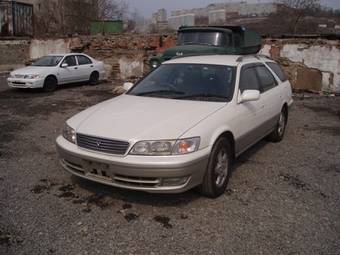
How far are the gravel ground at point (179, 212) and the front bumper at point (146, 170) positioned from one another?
1.02ft

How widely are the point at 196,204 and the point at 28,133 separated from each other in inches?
174

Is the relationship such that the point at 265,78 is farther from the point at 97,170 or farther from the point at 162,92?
the point at 97,170

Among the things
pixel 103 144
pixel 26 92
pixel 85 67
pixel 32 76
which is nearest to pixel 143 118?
pixel 103 144

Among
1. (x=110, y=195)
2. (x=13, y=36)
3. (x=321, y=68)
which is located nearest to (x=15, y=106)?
Answer: (x=110, y=195)

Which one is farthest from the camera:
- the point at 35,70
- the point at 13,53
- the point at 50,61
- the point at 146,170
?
the point at 13,53

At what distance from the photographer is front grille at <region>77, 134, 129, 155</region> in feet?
11.9

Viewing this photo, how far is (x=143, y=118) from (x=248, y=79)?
6.12 ft

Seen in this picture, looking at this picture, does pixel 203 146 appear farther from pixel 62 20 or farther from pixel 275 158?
pixel 62 20

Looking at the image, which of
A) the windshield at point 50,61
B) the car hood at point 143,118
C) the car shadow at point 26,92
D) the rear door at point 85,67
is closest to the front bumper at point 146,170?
the car hood at point 143,118

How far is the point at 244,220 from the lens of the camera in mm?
3646

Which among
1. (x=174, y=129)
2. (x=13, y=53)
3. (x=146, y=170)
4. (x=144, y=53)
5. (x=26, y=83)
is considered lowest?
(x=146, y=170)

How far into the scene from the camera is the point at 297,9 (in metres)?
22.6

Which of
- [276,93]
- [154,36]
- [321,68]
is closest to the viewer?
[276,93]

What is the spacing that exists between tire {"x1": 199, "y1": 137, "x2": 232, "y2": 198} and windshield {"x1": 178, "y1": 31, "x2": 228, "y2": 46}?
6.74 metres
